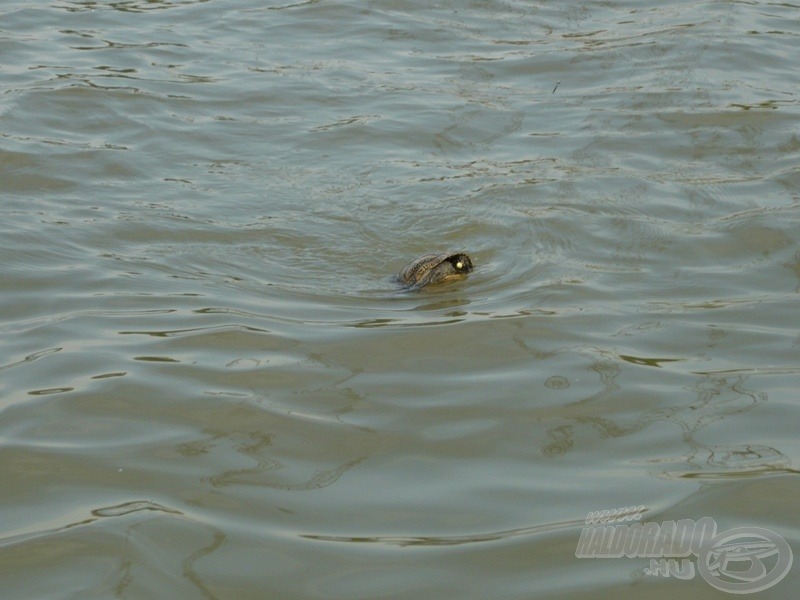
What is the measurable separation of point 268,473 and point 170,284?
7.29 ft

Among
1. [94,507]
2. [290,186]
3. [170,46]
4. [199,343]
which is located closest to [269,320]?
[199,343]

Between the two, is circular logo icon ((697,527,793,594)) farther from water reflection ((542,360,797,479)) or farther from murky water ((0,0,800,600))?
water reflection ((542,360,797,479))

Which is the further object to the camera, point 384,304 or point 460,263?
point 460,263

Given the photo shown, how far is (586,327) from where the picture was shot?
560 centimetres

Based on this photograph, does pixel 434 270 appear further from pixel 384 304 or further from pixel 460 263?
pixel 384 304

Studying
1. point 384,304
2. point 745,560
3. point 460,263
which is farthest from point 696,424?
point 460,263

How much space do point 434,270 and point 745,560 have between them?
2.97m

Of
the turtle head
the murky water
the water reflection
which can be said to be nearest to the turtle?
the turtle head

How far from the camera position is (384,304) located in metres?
6.03

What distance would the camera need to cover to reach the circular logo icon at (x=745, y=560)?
11.6 feet

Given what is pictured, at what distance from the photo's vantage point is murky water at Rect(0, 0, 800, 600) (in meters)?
3.80

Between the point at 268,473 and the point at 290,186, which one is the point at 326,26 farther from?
the point at 268,473

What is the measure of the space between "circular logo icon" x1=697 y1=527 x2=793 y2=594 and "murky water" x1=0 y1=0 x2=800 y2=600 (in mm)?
54

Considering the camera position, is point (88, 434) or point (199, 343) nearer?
point (88, 434)
